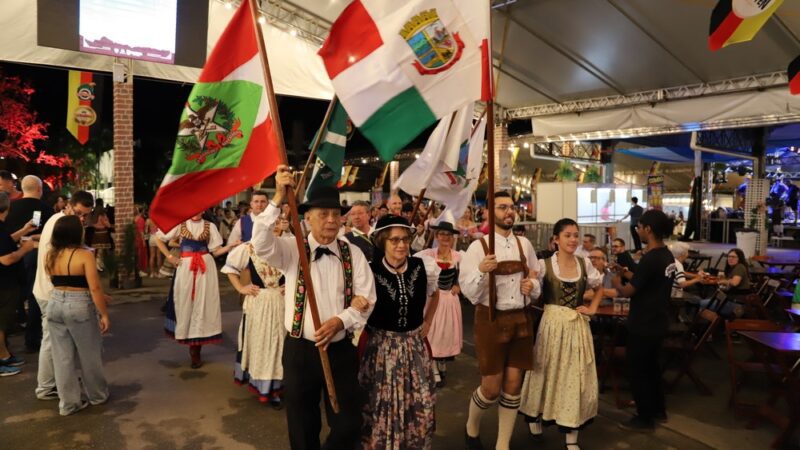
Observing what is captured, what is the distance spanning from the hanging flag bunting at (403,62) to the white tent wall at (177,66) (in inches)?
280

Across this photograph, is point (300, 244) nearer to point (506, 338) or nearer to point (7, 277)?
point (506, 338)

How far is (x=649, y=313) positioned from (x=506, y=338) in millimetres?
1354

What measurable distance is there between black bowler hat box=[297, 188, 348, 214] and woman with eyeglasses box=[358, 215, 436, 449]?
1.28 feet

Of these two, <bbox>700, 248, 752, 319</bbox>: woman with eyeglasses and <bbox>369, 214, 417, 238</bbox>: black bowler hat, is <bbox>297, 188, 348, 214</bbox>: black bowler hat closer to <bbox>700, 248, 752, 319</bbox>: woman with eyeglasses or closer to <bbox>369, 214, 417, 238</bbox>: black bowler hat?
<bbox>369, 214, 417, 238</bbox>: black bowler hat

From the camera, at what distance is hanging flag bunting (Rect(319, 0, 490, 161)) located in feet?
10.1

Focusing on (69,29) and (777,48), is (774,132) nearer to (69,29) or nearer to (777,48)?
(777,48)

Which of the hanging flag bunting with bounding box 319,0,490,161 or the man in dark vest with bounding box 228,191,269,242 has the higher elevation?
the hanging flag bunting with bounding box 319,0,490,161

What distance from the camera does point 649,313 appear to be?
4160mm

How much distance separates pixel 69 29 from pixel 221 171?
7636mm

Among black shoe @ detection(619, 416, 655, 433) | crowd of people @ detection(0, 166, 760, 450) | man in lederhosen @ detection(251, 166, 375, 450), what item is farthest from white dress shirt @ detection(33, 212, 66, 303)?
black shoe @ detection(619, 416, 655, 433)

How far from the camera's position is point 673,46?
9.94m

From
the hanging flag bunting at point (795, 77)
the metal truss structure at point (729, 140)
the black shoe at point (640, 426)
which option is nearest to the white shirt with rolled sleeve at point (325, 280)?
the black shoe at point (640, 426)

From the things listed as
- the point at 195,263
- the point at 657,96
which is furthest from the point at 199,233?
the point at 657,96

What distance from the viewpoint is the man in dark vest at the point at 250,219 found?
17.4 ft
